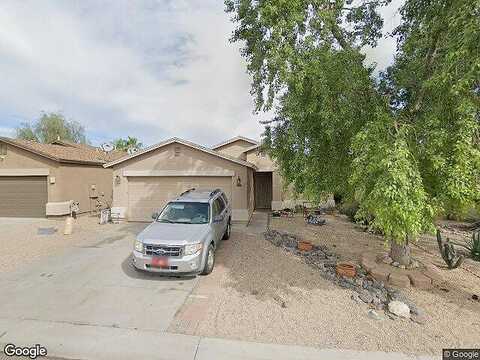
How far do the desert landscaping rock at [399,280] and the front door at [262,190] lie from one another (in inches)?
482

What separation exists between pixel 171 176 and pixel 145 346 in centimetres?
1025

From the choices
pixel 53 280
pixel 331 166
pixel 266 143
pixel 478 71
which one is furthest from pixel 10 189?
pixel 478 71

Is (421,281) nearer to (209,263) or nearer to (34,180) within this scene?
(209,263)

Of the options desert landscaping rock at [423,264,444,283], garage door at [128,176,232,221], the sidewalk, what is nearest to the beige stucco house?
garage door at [128,176,232,221]

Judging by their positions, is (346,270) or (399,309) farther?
(346,270)

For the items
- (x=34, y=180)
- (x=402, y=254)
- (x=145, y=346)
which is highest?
(x=34, y=180)

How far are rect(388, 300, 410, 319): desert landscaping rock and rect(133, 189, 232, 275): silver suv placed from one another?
12.8ft

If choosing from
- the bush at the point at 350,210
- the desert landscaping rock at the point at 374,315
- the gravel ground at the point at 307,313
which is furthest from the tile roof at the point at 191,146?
the desert landscaping rock at the point at 374,315

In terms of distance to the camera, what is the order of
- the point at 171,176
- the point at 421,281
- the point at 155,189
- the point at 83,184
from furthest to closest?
Result: the point at 83,184, the point at 155,189, the point at 171,176, the point at 421,281

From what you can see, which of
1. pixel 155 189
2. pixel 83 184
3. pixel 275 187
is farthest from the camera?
pixel 275 187

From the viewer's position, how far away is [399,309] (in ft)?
16.4

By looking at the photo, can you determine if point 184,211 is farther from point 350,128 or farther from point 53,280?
point 350,128

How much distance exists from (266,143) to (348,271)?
3821mm

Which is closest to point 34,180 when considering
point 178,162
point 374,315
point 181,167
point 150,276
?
point 178,162
